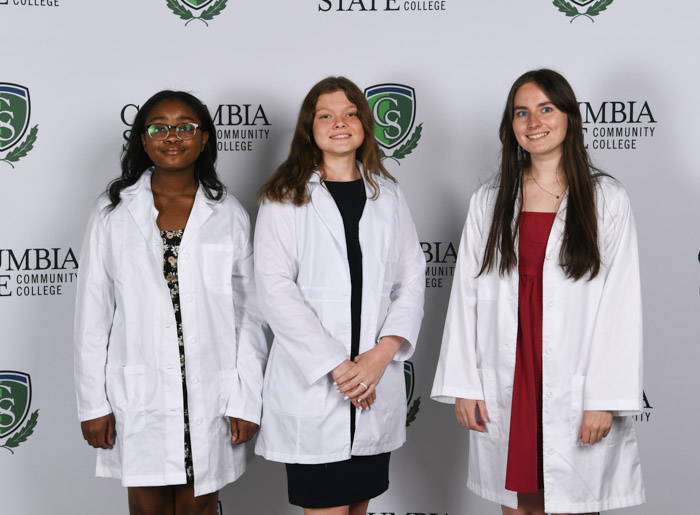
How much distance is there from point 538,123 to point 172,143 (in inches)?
38.3

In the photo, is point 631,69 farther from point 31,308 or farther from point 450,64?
point 31,308

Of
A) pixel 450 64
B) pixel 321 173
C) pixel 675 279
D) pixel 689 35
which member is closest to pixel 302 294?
pixel 321 173

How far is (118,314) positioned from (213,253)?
0.98ft

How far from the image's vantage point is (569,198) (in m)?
1.89

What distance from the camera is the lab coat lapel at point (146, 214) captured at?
77.2 inches

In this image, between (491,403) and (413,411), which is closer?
(491,403)

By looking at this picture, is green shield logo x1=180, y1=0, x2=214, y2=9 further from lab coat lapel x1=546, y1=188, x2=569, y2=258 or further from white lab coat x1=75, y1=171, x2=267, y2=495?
lab coat lapel x1=546, y1=188, x2=569, y2=258

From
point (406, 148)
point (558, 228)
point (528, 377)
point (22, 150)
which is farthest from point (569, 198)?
point (22, 150)

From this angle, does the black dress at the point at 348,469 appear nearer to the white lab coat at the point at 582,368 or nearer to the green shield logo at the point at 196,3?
the white lab coat at the point at 582,368

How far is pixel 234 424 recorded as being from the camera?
202cm

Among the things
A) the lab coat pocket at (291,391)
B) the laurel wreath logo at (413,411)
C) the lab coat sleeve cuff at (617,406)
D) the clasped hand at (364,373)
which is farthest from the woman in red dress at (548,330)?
the laurel wreath logo at (413,411)

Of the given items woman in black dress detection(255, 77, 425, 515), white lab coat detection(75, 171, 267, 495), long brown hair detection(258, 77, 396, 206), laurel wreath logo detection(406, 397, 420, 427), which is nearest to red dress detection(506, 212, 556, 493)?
woman in black dress detection(255, 77, 425, 515)

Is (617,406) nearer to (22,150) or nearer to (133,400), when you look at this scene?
(133,400)

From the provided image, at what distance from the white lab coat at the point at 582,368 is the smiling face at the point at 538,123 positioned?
5.8 inches
